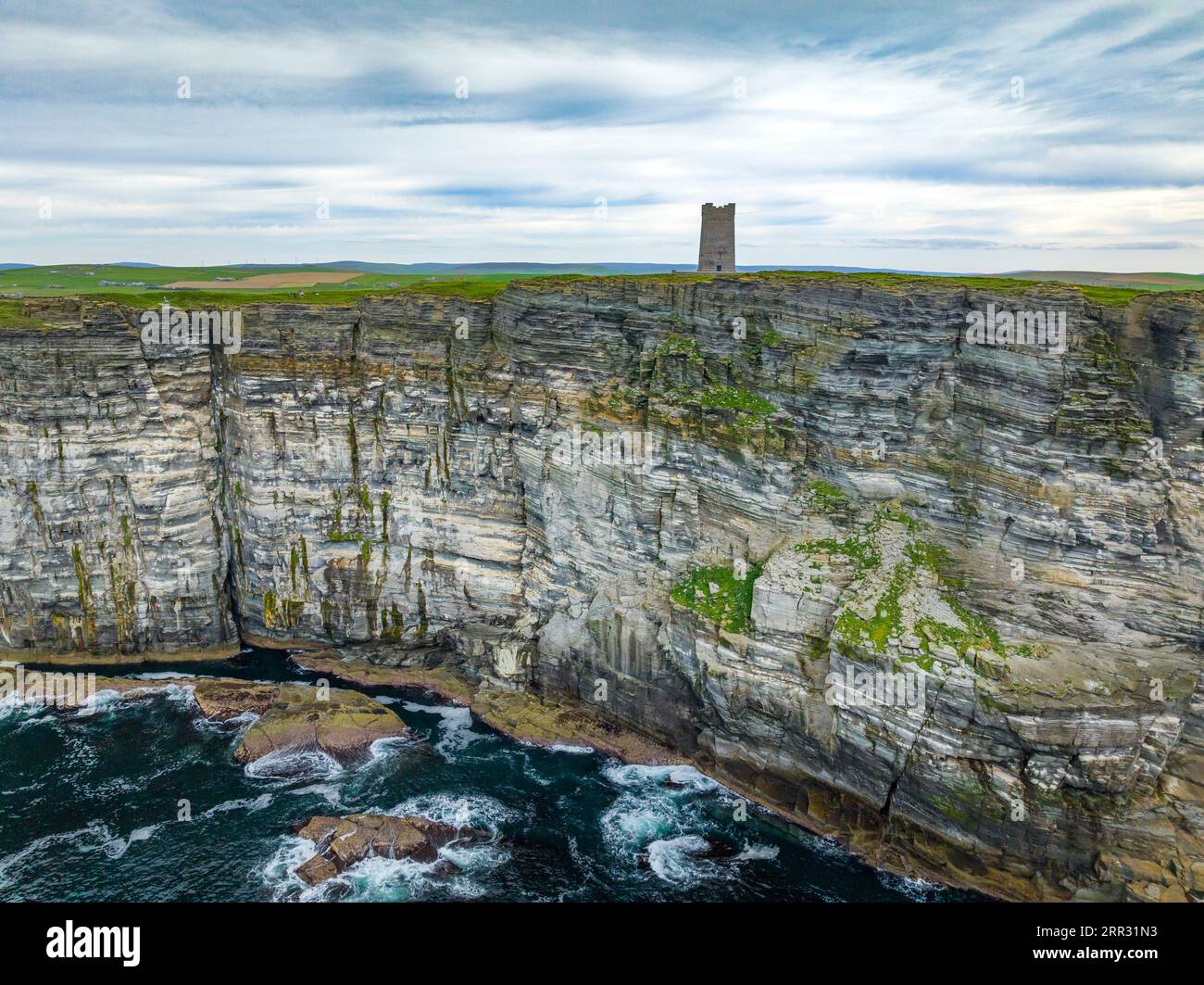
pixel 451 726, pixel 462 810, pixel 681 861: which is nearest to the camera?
pixel 681 861

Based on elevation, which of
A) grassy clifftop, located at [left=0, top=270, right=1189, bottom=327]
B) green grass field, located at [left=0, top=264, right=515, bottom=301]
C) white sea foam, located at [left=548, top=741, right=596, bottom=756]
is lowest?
white sea foam, located at [left=548, top=741, right=596, bottom=756]

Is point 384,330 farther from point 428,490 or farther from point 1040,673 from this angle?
point 1040,673

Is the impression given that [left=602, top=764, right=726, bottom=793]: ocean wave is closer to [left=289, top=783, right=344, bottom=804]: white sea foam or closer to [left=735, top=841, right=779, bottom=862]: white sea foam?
[left=735, top=841, right=779, bottom=862]: white sea foam

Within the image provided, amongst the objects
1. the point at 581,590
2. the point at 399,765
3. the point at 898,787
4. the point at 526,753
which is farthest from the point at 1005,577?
the point at 399,765

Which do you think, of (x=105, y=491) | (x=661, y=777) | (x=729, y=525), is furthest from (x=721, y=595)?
(x=105, y=491)

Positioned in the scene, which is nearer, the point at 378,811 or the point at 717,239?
the point at 378,811

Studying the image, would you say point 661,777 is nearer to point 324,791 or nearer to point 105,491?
point 324,791

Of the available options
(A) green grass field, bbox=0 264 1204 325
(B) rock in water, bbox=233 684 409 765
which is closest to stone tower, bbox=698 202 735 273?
(A) green grass field, bbox=0 264 1204 325
